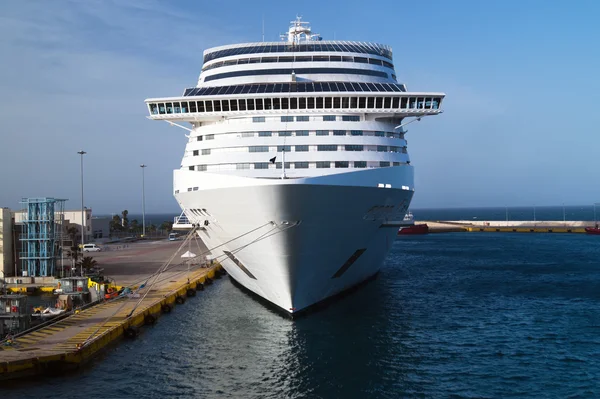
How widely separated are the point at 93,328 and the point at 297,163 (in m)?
11.0

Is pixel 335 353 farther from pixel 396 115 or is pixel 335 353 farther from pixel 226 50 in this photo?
pixel 226 50

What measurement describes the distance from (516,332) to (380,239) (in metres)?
7.75

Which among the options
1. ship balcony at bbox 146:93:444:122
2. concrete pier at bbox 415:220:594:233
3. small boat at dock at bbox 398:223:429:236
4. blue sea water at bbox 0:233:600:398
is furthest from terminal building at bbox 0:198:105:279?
concrete pier at bbox 415:220:594:233

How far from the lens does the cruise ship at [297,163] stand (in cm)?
2212

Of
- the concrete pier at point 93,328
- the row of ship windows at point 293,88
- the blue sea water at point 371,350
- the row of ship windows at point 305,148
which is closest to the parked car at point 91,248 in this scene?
the concrete pier at point 93,328

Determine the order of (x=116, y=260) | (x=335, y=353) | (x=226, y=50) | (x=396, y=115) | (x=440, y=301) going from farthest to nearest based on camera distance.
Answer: (x=116, y=260)
(x=226, y=50)
(x=440, y=301)
(x=396, y=115)
(x=335, y=353)

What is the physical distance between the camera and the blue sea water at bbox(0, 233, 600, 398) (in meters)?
18.1

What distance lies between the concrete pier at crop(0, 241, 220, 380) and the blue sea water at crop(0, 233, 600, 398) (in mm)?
680

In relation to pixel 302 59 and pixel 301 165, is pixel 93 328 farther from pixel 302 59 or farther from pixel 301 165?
pixel 302 59

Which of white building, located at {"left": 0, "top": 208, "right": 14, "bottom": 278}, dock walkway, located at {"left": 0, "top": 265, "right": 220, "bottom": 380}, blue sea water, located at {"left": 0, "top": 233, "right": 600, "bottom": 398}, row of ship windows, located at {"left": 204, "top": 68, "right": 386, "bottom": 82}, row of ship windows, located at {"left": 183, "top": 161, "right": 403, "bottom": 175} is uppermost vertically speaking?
row of ship windows, located at {"left": 204, "top": 68, "right": 386, "bottom": 82}

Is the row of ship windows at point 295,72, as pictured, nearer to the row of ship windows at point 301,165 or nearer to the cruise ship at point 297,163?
the cruise ship at point 297,163

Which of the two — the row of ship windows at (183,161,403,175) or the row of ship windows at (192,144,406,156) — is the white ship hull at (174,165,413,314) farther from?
the row of ship windows at (192,144,406,156)

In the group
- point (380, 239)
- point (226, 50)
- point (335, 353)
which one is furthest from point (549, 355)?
point (226, 50)

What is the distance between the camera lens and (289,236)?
22.0 m
